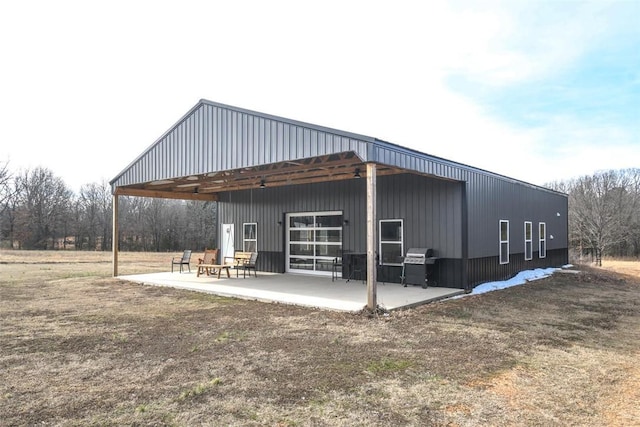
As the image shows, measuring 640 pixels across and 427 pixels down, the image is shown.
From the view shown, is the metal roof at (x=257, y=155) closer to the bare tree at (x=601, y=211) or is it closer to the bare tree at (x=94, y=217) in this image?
A: the bare tree at (x=601, y=211)

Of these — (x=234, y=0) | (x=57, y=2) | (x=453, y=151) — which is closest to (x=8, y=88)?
(x=57, y=2)

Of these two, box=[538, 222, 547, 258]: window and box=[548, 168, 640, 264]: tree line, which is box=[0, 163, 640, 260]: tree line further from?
box=[538, 222, 547, 258]: window

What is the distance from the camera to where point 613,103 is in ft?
66.8

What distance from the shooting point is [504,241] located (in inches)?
465

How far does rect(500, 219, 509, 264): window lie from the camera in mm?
11672

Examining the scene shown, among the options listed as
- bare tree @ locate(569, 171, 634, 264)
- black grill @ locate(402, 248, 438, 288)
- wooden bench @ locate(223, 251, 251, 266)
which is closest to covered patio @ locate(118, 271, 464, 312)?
black grill @ locate(402, 248, 438, 288)

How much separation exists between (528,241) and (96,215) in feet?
111

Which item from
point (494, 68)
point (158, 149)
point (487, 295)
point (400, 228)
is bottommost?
point (487, 295)

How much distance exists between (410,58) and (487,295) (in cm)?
713

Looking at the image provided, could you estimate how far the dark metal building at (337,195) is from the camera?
314 inches

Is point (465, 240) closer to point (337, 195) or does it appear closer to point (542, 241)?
point (337, 195)

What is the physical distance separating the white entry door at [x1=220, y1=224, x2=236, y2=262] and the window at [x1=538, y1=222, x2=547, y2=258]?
36.0ft

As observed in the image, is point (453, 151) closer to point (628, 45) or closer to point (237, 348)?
point (628, 45)

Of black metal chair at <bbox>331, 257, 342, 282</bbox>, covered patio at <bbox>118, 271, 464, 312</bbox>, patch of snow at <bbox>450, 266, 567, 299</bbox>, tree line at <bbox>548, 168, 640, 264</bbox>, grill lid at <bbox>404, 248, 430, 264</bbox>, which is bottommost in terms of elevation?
patch of snow at <bbox>450, 266, 567, 299</bbox>
